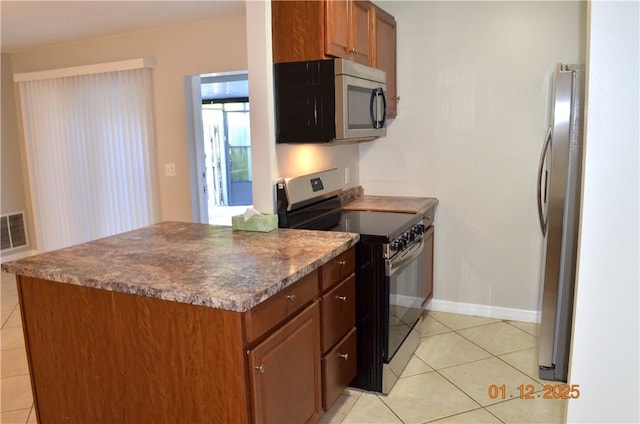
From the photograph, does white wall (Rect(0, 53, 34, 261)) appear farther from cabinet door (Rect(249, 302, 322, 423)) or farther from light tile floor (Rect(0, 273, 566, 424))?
cabinet door (Rect(249, 302, 322, 423))

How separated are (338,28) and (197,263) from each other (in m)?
1.48

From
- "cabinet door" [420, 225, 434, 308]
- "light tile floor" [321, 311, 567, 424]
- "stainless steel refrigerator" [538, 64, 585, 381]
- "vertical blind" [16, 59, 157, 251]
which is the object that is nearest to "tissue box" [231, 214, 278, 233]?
"light tile floor" [321, 311, 567, 424]

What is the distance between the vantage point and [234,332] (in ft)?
5.10

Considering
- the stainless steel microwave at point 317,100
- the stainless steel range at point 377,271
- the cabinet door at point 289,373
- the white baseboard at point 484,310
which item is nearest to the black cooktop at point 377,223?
the stainless steel range at point 377,271

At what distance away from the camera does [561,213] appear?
2.54 meters

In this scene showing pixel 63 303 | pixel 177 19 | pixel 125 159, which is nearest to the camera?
pixel 63 303

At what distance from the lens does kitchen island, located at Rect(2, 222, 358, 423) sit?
5.25 ft

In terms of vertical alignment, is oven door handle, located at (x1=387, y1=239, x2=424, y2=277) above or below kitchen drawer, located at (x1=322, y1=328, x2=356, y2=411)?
above

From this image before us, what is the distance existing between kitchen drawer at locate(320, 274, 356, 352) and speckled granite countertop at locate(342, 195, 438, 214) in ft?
2.86

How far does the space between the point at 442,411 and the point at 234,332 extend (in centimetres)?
135

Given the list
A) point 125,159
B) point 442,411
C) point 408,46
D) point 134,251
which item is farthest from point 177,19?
point 442,411

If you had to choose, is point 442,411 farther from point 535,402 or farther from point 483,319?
point 483,319

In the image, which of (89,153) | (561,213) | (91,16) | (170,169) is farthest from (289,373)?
(89,153)

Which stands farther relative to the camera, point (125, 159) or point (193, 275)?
point (125, 159)
